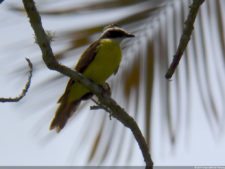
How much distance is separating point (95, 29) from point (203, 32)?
1.06 ft

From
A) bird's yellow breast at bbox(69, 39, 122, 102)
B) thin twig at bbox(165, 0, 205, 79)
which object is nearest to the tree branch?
thin twig at bbox(165, 0, 205, 79)

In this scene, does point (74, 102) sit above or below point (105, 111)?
below

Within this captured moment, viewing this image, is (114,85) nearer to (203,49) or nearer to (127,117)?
(203,49)

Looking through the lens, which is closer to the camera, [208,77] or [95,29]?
[208,77]

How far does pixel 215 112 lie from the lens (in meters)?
1.10

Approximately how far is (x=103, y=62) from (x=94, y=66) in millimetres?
130

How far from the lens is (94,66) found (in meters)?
3.22

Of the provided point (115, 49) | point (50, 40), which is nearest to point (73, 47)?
point (50, 40)

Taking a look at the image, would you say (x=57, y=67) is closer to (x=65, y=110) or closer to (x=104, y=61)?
(x=65, y=110)

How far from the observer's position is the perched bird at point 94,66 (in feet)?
9.45

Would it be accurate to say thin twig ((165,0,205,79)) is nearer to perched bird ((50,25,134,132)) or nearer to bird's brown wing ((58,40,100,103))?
perched bird ((50,25,134,132))

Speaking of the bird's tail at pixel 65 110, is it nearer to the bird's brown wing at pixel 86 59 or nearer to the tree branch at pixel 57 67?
the bird's brown wing at pixel 86 59

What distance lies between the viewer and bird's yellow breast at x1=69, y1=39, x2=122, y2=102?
3.09 metres

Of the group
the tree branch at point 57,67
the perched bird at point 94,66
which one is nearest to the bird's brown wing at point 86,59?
the perched bird at point 94,66
